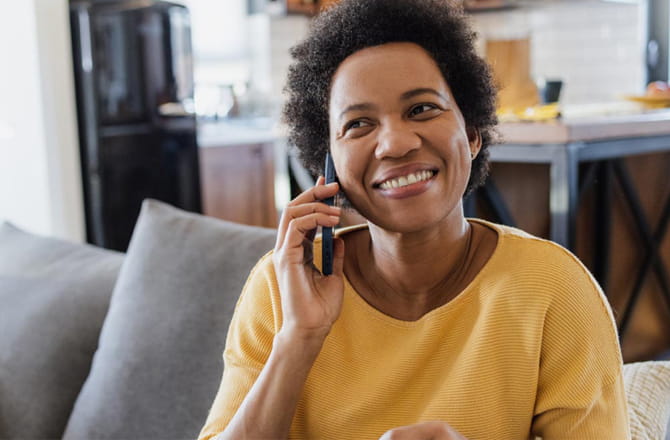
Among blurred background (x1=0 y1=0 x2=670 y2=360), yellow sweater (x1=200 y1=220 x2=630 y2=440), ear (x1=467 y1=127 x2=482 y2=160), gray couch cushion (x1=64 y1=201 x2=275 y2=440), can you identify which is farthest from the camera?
blurred background (x1=0 y1=0 x2=670 y2=360)

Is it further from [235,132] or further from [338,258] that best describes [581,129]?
[235,132]

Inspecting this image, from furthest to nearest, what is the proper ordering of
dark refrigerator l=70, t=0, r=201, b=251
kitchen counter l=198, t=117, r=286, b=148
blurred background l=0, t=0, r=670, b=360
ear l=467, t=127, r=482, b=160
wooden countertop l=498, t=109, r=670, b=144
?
kitchen counter l=198, t=117, r=286, b=148 → dark refrigerator l=70, t=0, r=201, b=251 → blurred background l=0, t=0, r=670, b=360 → wooden countertop l=498, t=109, r=670, b=144 → ear l=467, t=127, r=482, b=160

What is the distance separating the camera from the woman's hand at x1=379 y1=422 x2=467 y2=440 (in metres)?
0.98

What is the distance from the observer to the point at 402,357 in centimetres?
116

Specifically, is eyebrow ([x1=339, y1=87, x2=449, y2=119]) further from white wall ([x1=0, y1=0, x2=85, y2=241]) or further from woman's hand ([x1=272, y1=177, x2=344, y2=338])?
white wall ([x1=0, y1=0, x2=85, y2=241])

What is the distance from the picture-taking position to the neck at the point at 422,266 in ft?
4.00

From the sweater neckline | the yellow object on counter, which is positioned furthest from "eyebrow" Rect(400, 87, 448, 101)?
the yellow object on counter

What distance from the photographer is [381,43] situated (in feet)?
3.91

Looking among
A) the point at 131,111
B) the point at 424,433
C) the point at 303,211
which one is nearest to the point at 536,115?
the point at 303,211

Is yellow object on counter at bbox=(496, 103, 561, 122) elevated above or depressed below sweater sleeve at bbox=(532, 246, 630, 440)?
above

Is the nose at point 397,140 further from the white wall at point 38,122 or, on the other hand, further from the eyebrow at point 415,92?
the white wall at point 38,122

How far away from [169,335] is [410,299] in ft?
1.82

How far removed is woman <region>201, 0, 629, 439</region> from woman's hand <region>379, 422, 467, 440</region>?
0.07 m

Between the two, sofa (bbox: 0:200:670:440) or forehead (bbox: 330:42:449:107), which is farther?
sofa (bbox: 0:200:670:440)
